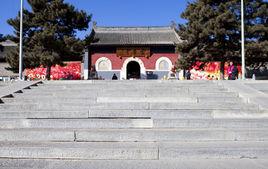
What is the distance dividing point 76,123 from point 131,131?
110 centimetres

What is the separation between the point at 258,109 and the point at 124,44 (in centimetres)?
2277

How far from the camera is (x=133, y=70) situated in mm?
32562

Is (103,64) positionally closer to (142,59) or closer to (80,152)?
(142,59)

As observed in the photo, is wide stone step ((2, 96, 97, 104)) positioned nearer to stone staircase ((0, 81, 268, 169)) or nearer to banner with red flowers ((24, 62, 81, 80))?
stone staircase ((0, 81, 268, 169))

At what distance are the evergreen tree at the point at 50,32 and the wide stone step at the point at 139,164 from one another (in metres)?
17.1

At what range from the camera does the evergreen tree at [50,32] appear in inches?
875

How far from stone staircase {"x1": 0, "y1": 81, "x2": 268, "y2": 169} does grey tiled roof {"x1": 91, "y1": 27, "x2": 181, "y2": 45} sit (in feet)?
67.3

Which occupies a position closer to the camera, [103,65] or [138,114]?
[138,114]

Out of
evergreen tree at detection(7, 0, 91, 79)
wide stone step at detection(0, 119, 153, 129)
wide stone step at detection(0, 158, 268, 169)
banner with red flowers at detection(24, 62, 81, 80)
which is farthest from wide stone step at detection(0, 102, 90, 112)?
banner with red flowers at detection(24, 62, 81, 80)

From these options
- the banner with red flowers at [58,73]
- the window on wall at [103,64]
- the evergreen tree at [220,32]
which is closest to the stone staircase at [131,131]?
the evergreen tree at [220,32]

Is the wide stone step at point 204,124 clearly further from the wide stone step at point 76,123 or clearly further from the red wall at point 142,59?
the red wall at point 142,59

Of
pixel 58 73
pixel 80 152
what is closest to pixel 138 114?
pixel 80 152

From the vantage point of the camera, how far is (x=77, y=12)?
23.5 metres

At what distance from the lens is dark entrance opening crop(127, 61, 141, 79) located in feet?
102
